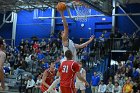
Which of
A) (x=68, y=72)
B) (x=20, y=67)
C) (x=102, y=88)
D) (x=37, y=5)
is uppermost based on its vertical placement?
(x=37, y=5)

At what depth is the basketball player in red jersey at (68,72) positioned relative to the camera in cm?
884

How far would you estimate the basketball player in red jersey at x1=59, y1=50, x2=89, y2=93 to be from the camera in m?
8.84

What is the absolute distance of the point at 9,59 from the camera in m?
27.1

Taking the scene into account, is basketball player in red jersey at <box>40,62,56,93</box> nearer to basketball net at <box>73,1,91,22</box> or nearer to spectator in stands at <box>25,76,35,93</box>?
spectator in stands at <box>25,76,35,93</box>

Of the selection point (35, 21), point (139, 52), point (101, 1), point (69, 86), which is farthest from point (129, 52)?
point (69, 86)

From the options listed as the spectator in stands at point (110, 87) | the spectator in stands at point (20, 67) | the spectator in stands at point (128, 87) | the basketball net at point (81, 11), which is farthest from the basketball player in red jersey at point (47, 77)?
the basketball net at point (81, 11)

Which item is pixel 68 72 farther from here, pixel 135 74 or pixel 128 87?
pixel 135 74

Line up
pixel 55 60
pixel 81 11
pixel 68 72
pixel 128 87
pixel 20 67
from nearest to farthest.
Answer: pixel 68 72 → pixel 128 87 → pixel 55 60 → pixel 20 67 → pixel 81 11

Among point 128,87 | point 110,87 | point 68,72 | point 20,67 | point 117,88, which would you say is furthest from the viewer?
point 20,67

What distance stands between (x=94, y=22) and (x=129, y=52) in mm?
6699

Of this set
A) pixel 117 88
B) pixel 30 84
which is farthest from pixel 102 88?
pixel 30 84

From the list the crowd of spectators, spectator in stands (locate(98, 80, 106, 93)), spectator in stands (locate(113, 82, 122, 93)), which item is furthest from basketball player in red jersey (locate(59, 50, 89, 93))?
spectator in stands (locate(98, 80, 106, 93))

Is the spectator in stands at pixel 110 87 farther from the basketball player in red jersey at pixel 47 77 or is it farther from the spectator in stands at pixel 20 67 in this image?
the basketball player in red jersey at pixel 47 77

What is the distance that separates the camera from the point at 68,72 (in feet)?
29.4
